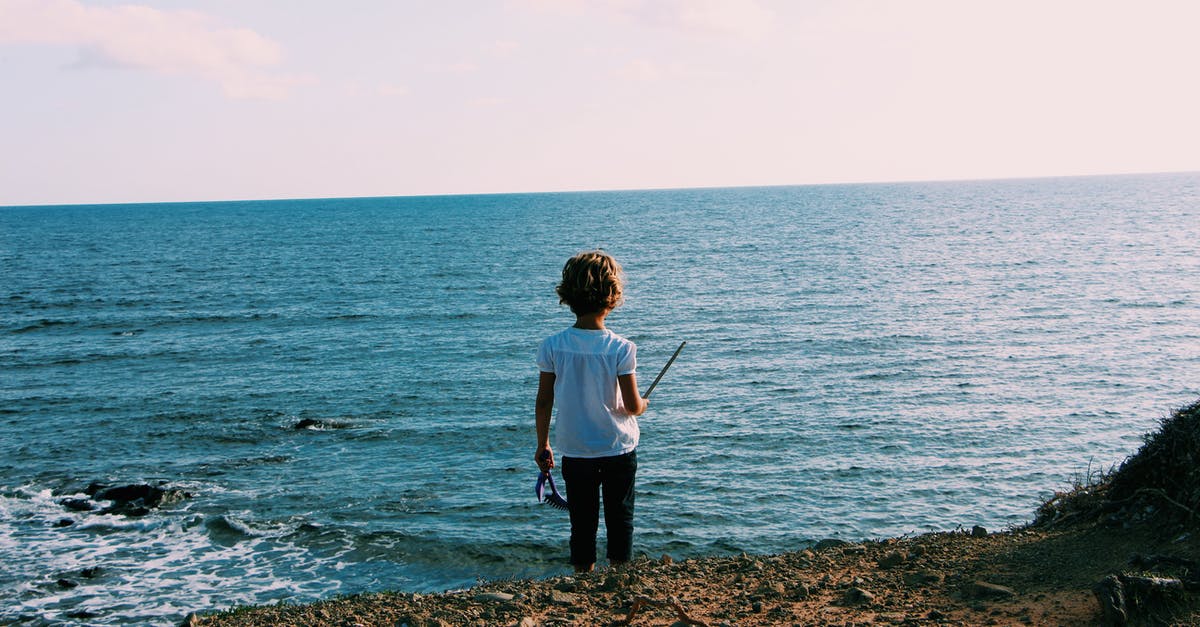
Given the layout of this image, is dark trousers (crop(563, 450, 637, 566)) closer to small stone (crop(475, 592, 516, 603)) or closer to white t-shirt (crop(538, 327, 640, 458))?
white t-shirt (crop(538, 327, 640, 458))

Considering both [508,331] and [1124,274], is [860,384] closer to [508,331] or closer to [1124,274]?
[508,331]

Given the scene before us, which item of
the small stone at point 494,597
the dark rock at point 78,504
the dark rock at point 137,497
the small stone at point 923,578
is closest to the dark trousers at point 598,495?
the small stone at point 494,597

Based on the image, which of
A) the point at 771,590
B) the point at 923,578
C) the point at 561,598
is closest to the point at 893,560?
the point at 923,578

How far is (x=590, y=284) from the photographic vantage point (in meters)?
5.08

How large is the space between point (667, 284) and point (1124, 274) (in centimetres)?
2229

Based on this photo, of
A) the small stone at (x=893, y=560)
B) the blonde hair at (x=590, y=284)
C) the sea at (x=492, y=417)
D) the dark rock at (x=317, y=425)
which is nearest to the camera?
the blonde hair at (x=590, y=284)

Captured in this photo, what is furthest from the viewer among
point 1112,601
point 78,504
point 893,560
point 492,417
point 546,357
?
point 492,417

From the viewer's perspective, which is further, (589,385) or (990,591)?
(990,591)

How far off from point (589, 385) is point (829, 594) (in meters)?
2.25

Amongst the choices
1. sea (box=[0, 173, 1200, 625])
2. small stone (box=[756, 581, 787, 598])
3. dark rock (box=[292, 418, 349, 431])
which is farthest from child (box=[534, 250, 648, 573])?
dark rock (box=[292, 418, 349, 431])

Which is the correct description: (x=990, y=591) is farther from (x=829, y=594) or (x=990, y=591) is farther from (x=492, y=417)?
(x=492, y=417)

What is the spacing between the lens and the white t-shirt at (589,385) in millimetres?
5129

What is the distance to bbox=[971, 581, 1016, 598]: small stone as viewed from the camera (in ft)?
18.0

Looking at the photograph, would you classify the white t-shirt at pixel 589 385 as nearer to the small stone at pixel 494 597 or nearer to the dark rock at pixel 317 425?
the small stone at pixel 494 597
